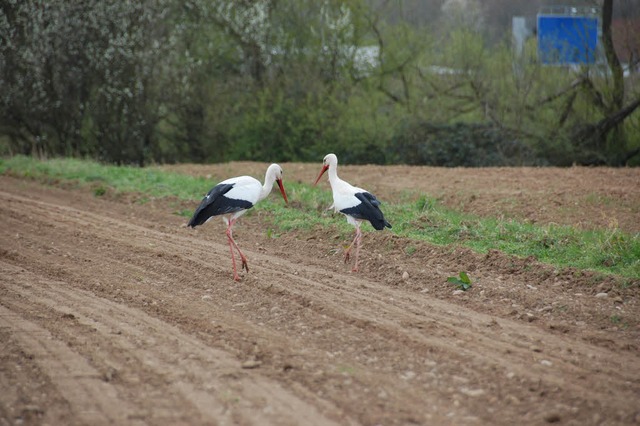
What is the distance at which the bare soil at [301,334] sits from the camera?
5570 millimetres

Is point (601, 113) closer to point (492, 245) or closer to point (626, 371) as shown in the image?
point (492, 245)

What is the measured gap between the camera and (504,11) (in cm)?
4034

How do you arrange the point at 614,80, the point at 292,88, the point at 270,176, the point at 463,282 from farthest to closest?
1. the point at 292,88
2. the point at 614,80
3. the point at 270,176
4. the point at 463,282

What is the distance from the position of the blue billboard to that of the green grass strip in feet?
41.7

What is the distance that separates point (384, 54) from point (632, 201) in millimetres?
18480

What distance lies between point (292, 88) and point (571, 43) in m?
9.50

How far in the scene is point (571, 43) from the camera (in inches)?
1010

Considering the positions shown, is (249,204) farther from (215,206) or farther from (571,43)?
(571,43)

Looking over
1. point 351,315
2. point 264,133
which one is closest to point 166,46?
point 264,133

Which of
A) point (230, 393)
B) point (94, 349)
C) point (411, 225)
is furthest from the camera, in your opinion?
point (411, 225)

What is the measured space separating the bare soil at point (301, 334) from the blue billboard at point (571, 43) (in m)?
14.1

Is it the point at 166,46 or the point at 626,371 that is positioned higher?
the point at 166,46

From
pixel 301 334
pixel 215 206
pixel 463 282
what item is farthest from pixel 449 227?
pixel 301 334

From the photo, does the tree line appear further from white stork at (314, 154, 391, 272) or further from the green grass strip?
white stork at (314, 154, 391, 272)
